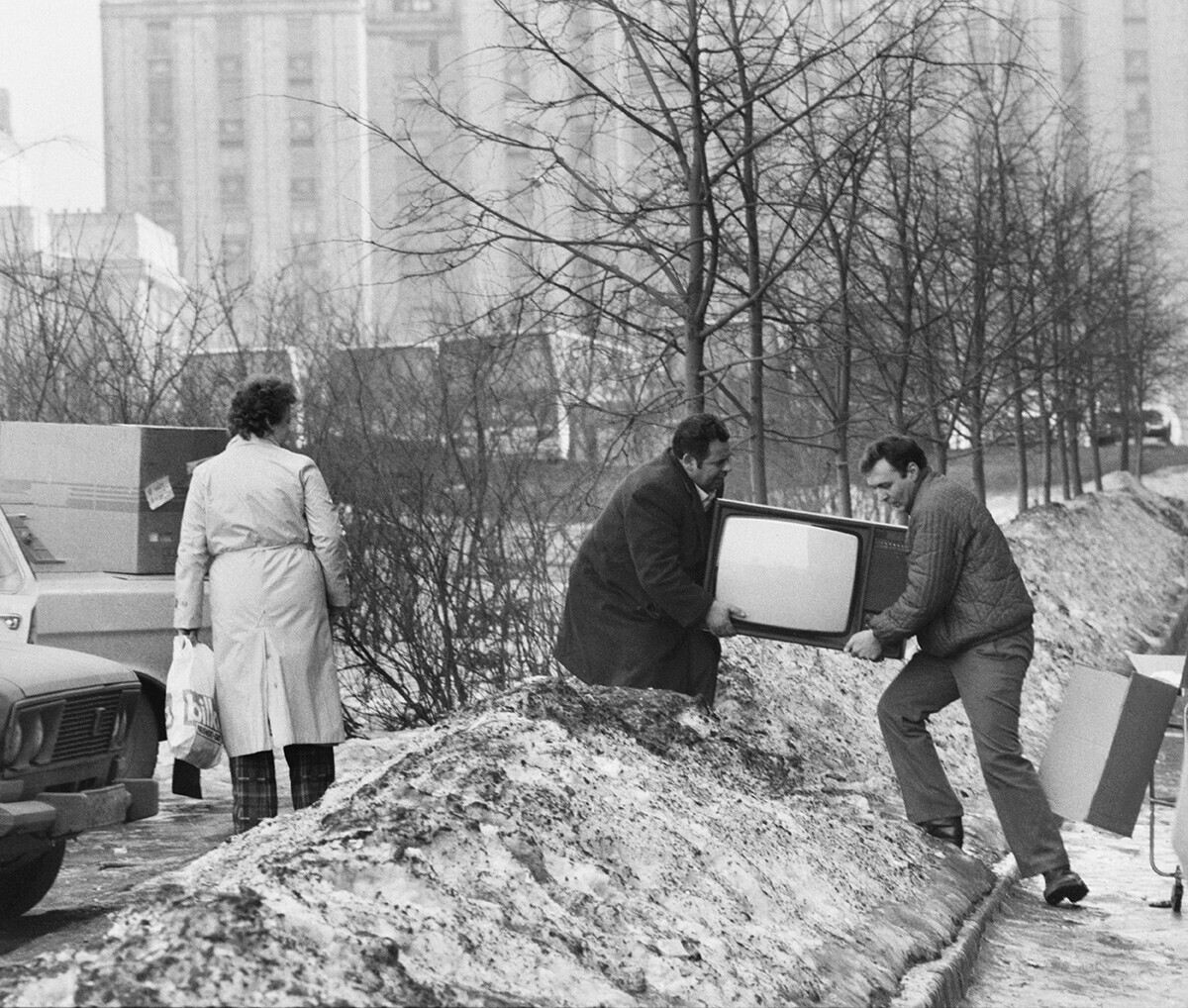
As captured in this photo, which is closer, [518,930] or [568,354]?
[518,930]

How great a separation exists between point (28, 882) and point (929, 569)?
3570mm

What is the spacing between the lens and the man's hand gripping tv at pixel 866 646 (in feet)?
24.2

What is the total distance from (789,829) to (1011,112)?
1263 cm

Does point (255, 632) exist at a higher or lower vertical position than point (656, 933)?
higher

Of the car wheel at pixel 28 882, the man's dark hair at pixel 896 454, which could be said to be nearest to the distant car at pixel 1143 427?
the man's dark hair at pixel 896 454

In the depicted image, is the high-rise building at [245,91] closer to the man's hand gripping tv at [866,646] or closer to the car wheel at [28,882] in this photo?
the man's hand gripping tv at [866,646]

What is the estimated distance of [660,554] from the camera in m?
7.18

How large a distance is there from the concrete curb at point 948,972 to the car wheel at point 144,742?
12.8ft

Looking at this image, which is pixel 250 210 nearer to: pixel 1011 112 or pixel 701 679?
pixel 1011 112

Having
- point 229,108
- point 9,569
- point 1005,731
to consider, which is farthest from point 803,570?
point 229,108

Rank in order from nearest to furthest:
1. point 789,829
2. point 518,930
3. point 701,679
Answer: point 518,930 < point 789,829 < point 701,679

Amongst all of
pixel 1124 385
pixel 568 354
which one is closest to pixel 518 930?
pixel 568 354

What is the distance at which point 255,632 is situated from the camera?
23.7 feet

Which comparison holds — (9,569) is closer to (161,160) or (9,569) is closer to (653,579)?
(653,579)
